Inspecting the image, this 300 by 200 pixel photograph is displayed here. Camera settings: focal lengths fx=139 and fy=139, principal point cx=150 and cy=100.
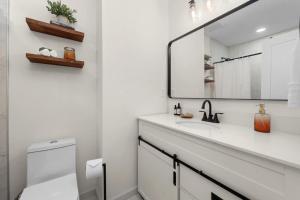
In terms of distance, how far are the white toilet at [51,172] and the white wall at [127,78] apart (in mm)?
331

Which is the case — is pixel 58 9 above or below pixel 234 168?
above

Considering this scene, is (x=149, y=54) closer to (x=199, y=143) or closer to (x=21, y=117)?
(x=199, y=143)

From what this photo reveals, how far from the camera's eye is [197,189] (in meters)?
0.89

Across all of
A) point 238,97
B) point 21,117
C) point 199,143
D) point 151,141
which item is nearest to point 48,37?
point 21,117

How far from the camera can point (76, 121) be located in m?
1.51

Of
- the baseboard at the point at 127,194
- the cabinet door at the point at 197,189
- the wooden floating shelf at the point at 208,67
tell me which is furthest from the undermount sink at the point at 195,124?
the baseboard at the point at 127,194

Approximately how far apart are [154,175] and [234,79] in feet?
3.72

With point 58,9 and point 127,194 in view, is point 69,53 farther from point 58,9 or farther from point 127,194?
point 127,194

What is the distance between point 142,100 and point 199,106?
650mm

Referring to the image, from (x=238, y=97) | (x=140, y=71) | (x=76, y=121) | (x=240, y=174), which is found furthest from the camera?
(x=140, y=71)

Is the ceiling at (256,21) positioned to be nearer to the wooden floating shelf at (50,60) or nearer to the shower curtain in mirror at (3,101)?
the wooden floating shelf at (50,60)

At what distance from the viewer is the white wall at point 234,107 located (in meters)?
0.93

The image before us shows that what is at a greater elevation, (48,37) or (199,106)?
(48,37)

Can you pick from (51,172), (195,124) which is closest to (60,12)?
(51,172)
